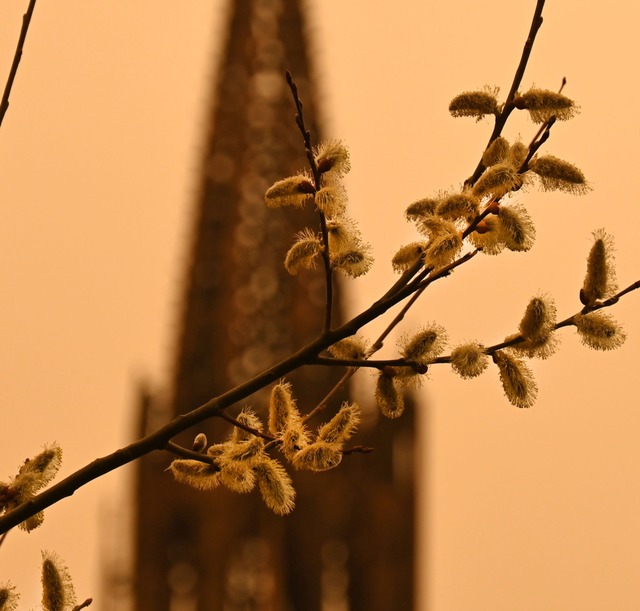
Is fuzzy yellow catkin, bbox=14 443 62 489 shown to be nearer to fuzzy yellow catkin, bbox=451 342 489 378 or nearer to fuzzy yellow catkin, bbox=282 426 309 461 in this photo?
fuzzy yellow catkin, bbox=282 426 309 461

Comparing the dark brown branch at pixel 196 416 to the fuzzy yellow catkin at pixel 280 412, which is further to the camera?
the fuzzy yellow catkin at pixel 280 412

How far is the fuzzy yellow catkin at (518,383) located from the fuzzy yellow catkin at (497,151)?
20 centimetres

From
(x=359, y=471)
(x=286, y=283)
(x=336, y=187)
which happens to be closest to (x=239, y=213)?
(x=286, y=283)

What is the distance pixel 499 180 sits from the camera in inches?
54.2

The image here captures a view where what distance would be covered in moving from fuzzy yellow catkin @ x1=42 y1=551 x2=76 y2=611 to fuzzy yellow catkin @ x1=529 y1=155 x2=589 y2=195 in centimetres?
60

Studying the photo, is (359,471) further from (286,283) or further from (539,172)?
(539,172)

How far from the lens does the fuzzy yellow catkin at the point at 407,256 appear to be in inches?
56.9

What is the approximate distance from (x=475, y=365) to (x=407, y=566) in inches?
371

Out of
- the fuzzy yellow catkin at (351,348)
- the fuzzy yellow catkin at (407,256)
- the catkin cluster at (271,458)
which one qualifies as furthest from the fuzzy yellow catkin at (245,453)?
the fuzzy yellow catkin at (407,256)

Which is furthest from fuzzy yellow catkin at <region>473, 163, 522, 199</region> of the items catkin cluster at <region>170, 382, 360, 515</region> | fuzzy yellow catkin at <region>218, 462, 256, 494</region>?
fuzzy yellow catkin at <region>218, 462, 256, 494</region>

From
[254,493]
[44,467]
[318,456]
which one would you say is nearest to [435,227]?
[318,456]

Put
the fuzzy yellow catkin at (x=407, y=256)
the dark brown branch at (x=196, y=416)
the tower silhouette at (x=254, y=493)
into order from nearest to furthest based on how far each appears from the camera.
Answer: the dark brown branch at (x=196, y=416), the fuzzy yellow catkin at (x=407, y=256), the tower silhouette at (x=254, y=493)

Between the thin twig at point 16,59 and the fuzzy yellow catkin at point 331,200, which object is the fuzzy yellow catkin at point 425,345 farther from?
the thin twig at point 16,59

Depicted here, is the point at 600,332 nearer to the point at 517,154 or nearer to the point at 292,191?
the point at 517,154
